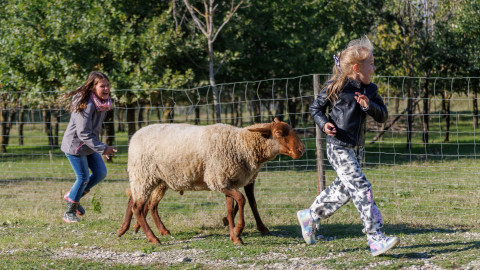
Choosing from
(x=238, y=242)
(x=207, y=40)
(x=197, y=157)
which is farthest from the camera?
(x=207, y=40)

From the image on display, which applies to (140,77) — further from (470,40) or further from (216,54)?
(470,40)

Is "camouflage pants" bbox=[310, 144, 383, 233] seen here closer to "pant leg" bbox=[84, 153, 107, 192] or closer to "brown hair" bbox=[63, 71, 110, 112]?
"brown hair" bbox=[63, 71, 110, 112]

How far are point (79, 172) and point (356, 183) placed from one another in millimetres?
3924

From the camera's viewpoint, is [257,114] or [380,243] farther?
[257,114]

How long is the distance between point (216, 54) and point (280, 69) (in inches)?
169

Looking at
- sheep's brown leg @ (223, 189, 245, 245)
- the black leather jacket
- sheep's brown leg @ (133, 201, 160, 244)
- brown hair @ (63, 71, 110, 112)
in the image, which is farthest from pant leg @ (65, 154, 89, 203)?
the black leather jacket

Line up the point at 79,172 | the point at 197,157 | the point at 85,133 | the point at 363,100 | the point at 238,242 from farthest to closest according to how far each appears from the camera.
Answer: the point at 79,172, the point at 85,133, the point at 197,157, the point at 238,242, the point at 363,100

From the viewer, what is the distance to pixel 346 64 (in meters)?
5.50

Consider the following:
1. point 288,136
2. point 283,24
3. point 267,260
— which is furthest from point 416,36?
point 267,260

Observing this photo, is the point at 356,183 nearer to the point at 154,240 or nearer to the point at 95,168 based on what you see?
the point at 154,240

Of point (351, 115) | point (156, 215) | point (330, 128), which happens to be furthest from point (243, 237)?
point (351, 115)

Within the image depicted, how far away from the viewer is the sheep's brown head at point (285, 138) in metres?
6.39

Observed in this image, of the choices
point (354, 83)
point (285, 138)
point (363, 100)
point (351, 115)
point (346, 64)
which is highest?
point (346, 64)

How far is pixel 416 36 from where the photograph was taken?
21578mm
